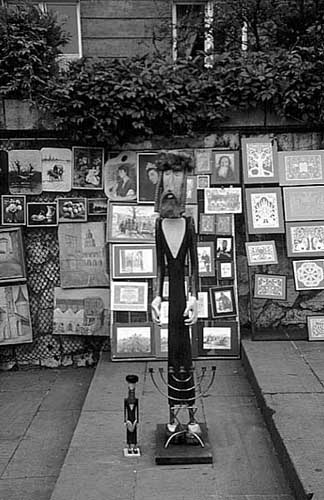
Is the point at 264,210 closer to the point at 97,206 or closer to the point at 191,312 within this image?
the point at 97,206

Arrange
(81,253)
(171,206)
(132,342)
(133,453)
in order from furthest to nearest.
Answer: (81,253) → (132,342) → (133,453) → (171,206)

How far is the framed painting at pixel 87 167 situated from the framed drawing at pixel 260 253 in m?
1.65

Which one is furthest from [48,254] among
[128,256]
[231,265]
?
[231,265]

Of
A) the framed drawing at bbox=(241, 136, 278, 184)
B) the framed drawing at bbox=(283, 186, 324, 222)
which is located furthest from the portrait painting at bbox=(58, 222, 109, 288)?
the framed drawing at bbox=(283, 186, 324, 222)

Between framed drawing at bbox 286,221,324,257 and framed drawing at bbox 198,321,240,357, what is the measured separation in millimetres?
967

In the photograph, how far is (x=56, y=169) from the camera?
6.41 meters

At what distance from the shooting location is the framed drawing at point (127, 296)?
6.37 metres

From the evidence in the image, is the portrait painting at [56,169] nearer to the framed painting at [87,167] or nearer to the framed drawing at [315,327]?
the framed painting at [87,167]

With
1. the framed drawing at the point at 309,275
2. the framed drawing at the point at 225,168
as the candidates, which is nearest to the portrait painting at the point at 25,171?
the framed drawing at the point at 225,168

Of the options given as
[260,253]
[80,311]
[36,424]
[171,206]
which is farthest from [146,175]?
[36,424]

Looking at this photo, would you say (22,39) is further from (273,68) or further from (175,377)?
(175,377)

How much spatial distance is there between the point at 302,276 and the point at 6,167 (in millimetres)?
3187

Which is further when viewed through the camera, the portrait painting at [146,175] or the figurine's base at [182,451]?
the portrait painting at [146,175]

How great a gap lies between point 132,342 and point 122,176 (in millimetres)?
1670
